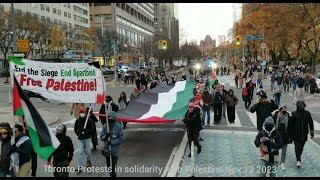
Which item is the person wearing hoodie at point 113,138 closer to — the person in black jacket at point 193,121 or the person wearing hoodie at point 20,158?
the person wearing hoodie at point 20,158

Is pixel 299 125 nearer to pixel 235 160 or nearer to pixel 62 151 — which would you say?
pixel 235 160

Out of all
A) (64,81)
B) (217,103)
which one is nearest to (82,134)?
(64,81)

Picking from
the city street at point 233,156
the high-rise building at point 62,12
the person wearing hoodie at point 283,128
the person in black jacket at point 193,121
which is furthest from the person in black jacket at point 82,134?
the high-rise building at point 62,12

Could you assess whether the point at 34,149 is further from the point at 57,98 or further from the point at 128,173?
the point at 128,173

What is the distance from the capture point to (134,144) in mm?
12625

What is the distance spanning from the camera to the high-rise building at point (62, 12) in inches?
3174

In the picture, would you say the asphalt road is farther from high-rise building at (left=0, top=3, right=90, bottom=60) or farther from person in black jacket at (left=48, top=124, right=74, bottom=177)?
high-rise building at (left=0, top=3, right=90, bottom=60)

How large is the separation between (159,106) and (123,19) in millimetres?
99237

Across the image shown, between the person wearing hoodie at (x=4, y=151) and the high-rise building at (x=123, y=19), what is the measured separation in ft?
270

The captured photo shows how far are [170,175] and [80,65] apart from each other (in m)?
3.35

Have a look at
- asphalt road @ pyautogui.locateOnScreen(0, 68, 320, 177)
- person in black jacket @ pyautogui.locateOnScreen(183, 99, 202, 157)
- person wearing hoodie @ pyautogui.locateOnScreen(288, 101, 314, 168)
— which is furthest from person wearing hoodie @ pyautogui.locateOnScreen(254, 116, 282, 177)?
person in black jacket @ pyautogui.locateOnScreen(183, 99, 202, 157)

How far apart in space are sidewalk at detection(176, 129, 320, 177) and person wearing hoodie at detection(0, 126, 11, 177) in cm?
384

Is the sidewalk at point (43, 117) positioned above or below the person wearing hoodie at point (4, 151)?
below

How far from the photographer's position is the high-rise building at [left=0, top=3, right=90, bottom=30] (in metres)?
80.6
